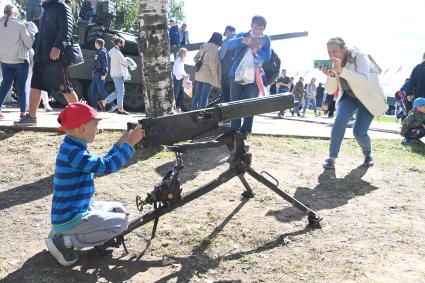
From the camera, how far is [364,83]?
16.6 feet

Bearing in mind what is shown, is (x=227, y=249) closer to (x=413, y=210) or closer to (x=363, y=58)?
(x=413, y=210)

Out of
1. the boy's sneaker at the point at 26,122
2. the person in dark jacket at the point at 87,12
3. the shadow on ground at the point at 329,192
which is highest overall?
the person in dark jacket at the point at 87,12

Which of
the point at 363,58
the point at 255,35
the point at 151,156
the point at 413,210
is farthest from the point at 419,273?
the point at 255,35

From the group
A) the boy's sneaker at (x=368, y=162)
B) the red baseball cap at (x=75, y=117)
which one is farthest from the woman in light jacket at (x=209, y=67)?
the red baseball cap at (x=75, y=117)

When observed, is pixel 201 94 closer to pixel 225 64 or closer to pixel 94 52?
pixel 225 64

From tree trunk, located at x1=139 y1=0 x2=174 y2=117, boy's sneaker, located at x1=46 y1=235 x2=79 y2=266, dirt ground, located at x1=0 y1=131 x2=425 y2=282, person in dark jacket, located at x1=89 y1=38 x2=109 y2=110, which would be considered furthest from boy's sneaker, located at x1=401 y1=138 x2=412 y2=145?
person in dark jacket, located at x1=89 y1=38 x2=109 y2=110

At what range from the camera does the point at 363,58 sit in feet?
16.5

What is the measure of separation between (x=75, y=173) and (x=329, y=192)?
258cm

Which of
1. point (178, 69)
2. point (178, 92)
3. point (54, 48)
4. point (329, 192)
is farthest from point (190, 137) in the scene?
point (178, 92)

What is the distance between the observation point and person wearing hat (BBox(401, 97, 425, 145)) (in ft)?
25.9

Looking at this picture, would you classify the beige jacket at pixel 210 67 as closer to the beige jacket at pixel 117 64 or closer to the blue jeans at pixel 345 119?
the beige jacket at pixel 117 64

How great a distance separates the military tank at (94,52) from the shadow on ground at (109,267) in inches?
387

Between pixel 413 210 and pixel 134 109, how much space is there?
9639 mm

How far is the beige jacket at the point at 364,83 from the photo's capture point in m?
4.99
